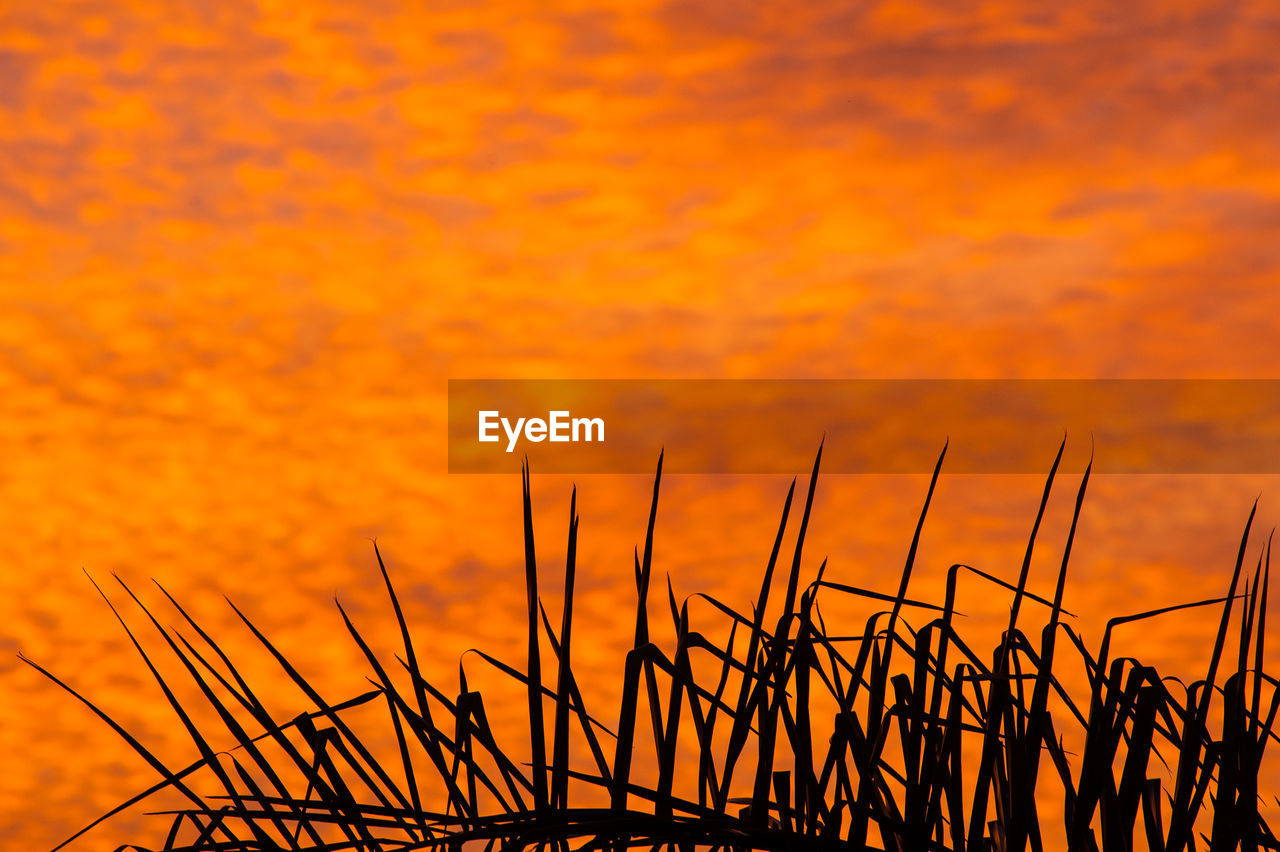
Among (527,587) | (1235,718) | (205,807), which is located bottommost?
(205,807)

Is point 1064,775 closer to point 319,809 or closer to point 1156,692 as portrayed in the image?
point 1156,692

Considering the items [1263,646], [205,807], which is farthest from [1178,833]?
[205,807]

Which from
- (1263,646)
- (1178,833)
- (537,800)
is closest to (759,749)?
(537,800)

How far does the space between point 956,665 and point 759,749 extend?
297 millimetres

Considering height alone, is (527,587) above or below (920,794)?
above

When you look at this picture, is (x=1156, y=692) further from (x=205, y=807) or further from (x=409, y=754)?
(x=205, y=807)

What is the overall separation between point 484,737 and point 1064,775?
0.63 meters

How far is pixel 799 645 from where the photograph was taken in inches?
54.7

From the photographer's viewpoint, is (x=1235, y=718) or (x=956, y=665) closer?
(x=1235, y=718)

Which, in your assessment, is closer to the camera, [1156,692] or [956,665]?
[1156,692]

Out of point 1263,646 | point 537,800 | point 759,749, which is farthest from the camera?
point 1263,646

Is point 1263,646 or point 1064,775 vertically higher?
point 1263,646

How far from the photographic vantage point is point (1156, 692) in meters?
1.35

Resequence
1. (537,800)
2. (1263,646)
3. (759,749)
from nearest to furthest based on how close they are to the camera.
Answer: (537,800)
(759,749)
(1263,646)
